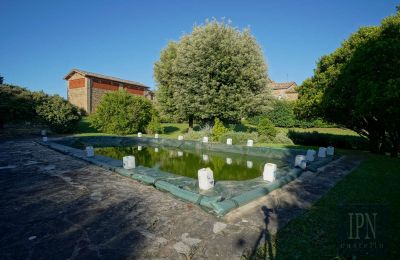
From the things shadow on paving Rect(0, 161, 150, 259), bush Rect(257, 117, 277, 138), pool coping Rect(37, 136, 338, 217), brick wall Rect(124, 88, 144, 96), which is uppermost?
brick wall Rect(124, 88, 144, 96)

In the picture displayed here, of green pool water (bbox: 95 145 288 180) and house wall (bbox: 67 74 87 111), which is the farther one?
house wall (bbox: 67 74 87 111)

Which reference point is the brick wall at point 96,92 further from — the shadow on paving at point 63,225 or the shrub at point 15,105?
the shadow on paving at point 63,225

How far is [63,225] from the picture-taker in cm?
401

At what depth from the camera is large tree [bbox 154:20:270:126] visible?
1769 centimetres

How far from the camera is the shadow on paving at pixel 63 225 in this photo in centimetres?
326

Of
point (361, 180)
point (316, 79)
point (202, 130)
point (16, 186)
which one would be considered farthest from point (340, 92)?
point (16, 186)

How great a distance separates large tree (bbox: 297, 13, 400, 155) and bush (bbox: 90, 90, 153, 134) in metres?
16.2

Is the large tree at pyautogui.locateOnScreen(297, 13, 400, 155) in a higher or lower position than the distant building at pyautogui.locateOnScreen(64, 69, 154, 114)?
lower

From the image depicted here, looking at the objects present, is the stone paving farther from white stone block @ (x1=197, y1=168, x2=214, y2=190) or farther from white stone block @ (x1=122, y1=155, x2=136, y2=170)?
white stone block @ (x1=197, y1=168, x2=214, y2=190)

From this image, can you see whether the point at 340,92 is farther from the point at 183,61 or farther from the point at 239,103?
the point at 183,61

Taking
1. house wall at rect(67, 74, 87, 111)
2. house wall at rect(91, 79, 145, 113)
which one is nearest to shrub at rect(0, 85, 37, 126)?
house wall at rect(67, 74, 87, 111)

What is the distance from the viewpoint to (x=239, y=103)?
17.8 metres

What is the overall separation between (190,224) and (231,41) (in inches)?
655

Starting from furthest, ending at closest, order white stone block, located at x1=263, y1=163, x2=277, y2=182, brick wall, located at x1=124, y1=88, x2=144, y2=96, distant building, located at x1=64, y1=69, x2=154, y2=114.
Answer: brick wall, located at x1=124, y1=88, x2=144, y2=96
distant building, located at x1=64, y1=69, x2=154, y2=114
white stone block, located at x1=263, y1=163, x2=277, y2=182
